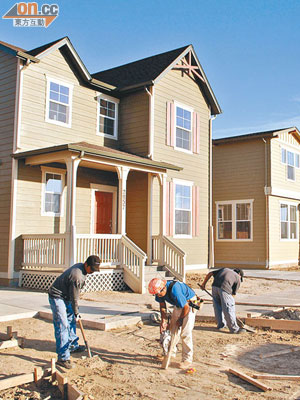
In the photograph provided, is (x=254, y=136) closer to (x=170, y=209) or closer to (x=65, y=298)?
(x=170, y=209)

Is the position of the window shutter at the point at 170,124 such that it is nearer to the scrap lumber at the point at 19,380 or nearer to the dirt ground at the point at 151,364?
the dirt ground at the point at 151,364

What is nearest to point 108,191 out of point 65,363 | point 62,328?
point 62,328

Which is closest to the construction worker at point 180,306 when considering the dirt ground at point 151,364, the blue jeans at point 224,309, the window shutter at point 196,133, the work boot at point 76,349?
the dirt ground at point 151,364

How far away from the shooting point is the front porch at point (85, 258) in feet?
39.9

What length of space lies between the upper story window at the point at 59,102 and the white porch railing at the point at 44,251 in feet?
12.6

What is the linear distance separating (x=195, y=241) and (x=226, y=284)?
9.08 metres

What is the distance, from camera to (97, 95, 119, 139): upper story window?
15828 millimetres

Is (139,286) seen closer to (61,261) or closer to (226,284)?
(61,261)

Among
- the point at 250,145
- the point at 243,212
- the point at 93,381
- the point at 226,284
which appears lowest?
the point at 93,381

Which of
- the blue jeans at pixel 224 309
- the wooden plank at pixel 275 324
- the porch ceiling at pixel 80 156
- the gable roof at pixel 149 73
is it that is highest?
the gable roof at pixel 149 73

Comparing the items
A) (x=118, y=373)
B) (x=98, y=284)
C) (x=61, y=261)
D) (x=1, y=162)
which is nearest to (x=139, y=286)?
(x=98, y=284)

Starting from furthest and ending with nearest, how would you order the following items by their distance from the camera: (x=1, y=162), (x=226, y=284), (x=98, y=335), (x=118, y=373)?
(x=1, y=162), (x=226, y=284), (x=98, y=335), (x=118, y=373)

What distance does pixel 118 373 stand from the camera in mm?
5621

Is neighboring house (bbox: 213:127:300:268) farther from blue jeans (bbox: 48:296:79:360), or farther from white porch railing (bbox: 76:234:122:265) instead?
blue jeans (bbox: 48:296:79:360)
